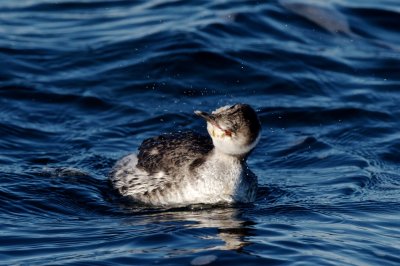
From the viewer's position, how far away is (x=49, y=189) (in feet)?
39.5

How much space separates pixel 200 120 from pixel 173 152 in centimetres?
341

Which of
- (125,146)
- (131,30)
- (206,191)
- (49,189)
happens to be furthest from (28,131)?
(131,30)

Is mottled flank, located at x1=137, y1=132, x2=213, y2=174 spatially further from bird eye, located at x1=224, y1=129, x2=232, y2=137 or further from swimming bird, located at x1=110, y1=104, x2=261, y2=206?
bird eye, located at x1=224, y1=129, x2=232, y2=137

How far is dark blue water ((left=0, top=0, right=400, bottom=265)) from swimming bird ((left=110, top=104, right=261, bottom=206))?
213 mm

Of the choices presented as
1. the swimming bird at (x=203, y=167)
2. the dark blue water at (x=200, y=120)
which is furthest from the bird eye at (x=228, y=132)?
the dark blue water at (x=200, y=120)

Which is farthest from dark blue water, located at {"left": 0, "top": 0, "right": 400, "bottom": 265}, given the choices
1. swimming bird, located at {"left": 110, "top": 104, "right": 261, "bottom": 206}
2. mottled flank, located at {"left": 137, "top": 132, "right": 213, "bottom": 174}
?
mottled flank, located at {"left": 137, "top": 132, "right": 213, "bottom": 174}

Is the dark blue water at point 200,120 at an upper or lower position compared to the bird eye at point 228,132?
lower

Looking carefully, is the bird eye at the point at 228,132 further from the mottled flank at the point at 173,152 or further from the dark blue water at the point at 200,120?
the dark blue water at the point at 200,120

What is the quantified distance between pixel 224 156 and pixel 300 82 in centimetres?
583

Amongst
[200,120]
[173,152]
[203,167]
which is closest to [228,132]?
[203,167]

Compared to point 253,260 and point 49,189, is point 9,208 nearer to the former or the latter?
point 49,189

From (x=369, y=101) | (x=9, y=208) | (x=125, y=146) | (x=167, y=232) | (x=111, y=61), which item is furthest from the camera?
(x=111, y=61)

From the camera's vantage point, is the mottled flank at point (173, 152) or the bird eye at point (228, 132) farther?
the mottled flank at point (173, 152)

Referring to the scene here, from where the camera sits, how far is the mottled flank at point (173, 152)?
1173 centimetres
